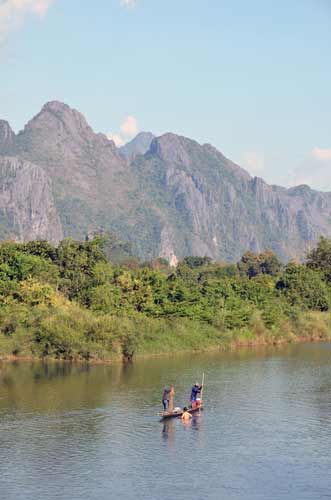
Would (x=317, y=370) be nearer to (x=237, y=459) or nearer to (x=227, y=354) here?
(x=227, y=354)

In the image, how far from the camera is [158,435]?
34.0 meters

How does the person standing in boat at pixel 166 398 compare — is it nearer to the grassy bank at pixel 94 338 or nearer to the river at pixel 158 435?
the river at pixel 158 435

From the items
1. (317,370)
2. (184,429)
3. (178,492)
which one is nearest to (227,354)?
(317,370)

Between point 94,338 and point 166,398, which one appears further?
point 94,338

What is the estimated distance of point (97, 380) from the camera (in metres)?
48.8

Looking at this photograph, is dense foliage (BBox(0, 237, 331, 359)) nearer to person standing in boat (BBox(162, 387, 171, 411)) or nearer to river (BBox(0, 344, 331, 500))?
river (BBox(0, 344, 331, 500))

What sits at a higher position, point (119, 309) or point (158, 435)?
point (119, 309)

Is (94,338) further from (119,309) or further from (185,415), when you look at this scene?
(185,415)

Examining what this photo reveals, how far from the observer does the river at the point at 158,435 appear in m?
26.9

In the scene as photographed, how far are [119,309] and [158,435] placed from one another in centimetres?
2928

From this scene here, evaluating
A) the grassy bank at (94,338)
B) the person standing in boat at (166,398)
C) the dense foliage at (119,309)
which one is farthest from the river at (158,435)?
the dense foliage at (119,309)

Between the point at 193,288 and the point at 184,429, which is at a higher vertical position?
the point at 193,288

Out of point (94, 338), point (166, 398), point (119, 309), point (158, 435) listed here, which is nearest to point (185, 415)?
point (166, 398)

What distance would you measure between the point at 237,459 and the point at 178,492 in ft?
15.0
